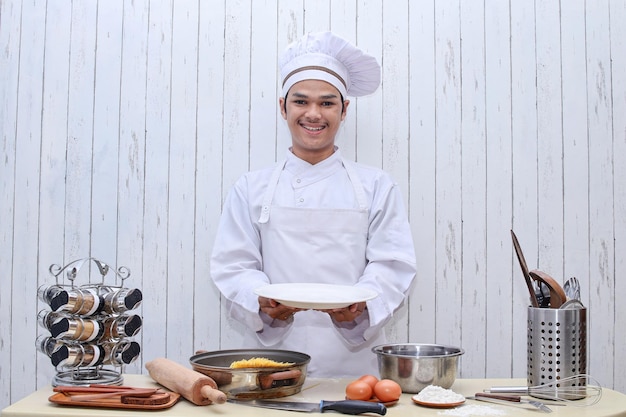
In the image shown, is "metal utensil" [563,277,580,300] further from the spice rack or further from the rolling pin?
the spice rack

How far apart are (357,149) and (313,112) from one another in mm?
485

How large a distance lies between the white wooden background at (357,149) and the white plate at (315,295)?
3.56ft

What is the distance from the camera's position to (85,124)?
3115 mm

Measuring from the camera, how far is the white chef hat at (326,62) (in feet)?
8.79

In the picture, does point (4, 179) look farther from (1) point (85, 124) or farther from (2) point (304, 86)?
(2) point (304, 86)

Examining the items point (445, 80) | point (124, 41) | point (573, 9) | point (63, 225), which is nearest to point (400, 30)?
point (445, 80)

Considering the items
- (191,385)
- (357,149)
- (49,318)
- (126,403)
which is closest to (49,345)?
(49,318)

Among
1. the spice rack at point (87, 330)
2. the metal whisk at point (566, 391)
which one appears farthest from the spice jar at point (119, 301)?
the metal whisk at point (566, 391)

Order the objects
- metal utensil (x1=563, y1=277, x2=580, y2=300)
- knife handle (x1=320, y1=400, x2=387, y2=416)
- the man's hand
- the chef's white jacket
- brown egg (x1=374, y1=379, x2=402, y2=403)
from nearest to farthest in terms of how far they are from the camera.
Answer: knife handle (x1=320, y1=400, x2=387, y2=416) < brown egg (x1=374, y1=379, x2=402, y2=403) < metal utensil (x1=563, y1=277, x2=580, y2=300) < the man's hand < the chef's white jacket

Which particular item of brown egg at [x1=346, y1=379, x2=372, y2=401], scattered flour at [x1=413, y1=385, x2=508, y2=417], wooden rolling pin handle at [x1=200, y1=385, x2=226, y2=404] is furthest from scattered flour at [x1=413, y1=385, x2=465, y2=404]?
wooden rolling pin handle at [x1=200, y1=385, x2=226, y2=404]

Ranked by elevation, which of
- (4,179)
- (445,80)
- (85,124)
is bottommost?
(4,179)

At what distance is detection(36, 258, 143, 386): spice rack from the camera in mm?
1742

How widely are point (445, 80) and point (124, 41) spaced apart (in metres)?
1.49

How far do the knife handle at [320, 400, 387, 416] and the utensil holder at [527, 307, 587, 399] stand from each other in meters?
0.52
